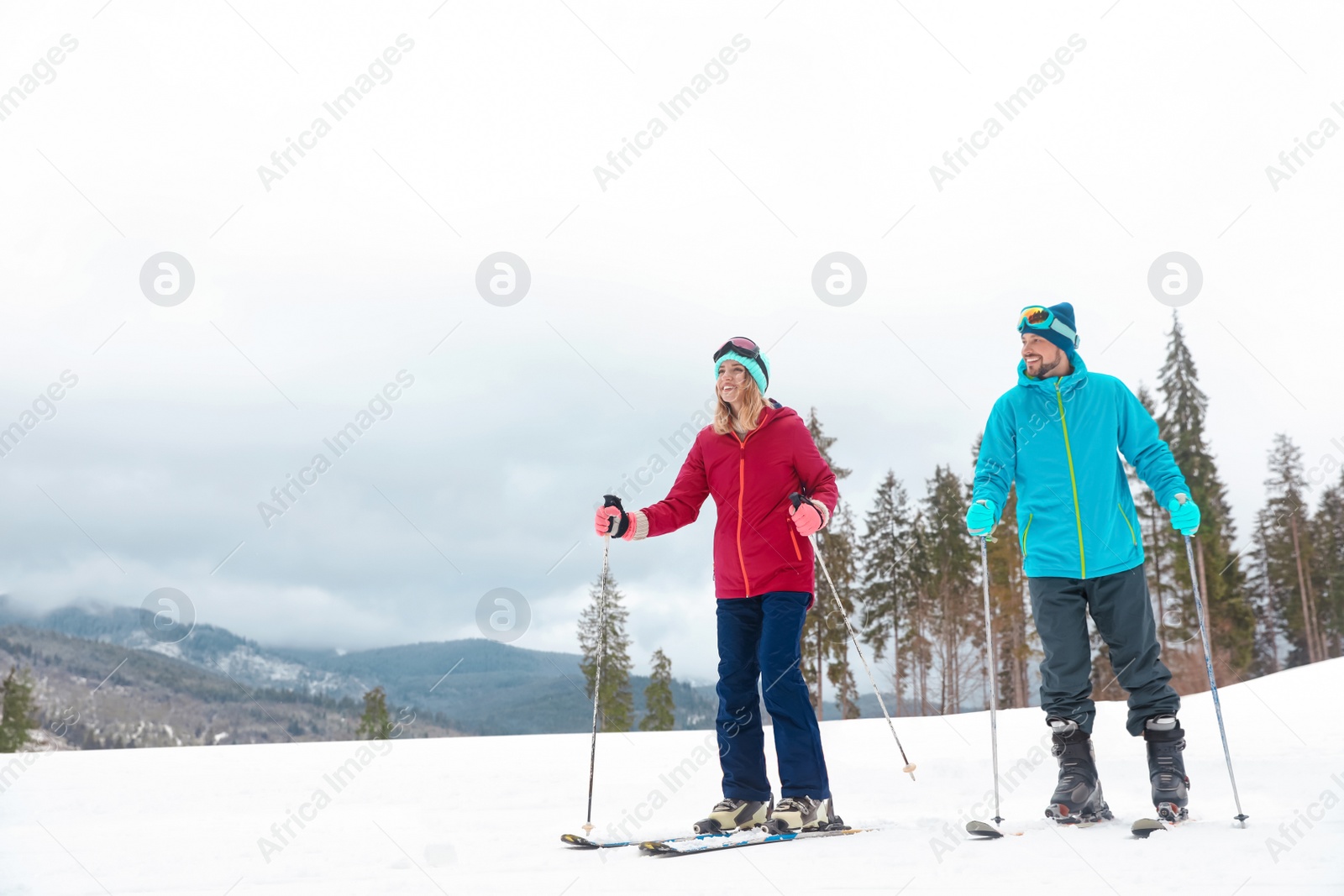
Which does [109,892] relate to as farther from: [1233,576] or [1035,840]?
[1233,576]

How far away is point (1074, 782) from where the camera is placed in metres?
3.82

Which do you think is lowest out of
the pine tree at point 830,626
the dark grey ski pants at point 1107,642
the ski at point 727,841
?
the ski at point 727,841

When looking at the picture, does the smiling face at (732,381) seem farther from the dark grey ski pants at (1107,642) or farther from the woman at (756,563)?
the dark grey ski pants at (1107,642)

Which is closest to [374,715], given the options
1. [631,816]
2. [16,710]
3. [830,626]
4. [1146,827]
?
[16,710]

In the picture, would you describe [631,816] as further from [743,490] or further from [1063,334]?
[1063,334]

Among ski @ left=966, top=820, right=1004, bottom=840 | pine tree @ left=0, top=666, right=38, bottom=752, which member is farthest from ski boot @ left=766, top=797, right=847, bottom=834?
pine tree @ left=0, top=666, right=38, bottom=752

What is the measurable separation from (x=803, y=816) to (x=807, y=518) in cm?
139

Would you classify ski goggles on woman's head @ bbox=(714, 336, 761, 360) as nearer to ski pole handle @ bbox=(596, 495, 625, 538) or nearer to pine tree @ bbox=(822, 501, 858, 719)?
ski pole handle @ bbox=(596, 495, 625, 538)

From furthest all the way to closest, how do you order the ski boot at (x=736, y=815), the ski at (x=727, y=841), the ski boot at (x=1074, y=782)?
the ski boot at (x=736, y=815) < the ski boot at (x=1074, y=782) < the ski at (x=727, y=841)

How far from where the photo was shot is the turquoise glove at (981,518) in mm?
3938

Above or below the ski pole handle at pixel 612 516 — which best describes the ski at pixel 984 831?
below

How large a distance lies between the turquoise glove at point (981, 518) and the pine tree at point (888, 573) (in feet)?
114

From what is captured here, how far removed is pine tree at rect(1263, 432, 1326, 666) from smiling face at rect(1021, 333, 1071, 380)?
43497 millimetres

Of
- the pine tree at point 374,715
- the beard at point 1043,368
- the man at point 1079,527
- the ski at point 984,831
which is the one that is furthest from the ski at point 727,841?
the pine tree at point 374,715
